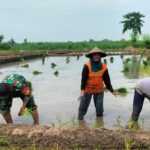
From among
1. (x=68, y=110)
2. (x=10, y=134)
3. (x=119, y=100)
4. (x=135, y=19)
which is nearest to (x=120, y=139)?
(x=10, y=134)

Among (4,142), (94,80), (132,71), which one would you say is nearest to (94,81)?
(94,80)

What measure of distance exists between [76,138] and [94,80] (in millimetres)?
2752

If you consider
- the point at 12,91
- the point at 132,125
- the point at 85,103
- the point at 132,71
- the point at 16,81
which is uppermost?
the point at 16,81

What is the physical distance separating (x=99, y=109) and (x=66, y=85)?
16.6 ft

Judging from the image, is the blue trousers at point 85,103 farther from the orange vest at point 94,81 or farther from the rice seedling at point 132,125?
the rice seedling at point 132,125

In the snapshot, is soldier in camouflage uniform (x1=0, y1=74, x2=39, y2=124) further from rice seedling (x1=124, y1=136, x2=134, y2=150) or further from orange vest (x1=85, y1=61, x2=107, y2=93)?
rice seedling (x1=124, y1=136, x2=134, y2=150)

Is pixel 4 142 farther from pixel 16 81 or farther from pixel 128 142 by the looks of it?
pixel 16 81

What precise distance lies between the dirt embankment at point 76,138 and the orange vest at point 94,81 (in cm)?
248

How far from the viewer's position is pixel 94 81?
774 cm

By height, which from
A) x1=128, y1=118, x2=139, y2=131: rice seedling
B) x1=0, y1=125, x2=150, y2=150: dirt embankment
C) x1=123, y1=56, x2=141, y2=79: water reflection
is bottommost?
x1=123, y1=56, x2=141, y2=79: water reflection

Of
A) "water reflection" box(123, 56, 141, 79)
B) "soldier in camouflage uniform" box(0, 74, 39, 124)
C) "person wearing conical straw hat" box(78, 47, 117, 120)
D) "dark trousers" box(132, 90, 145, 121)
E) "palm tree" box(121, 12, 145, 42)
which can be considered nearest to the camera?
"soldier in camouflage uniform" box(0, 74, 39, 124)

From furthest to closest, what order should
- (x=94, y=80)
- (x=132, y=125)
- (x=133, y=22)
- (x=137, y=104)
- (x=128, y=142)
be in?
(x=133, y=22)
(x=94, y=80)
(x=137, y=104)
(x=132, y=125)
(x=128, y=142)

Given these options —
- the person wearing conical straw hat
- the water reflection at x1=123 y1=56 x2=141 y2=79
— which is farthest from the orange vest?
the water reflection at x1=123 y1=56 x2=141 y2=79

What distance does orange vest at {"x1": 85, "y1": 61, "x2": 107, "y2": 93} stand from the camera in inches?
304
